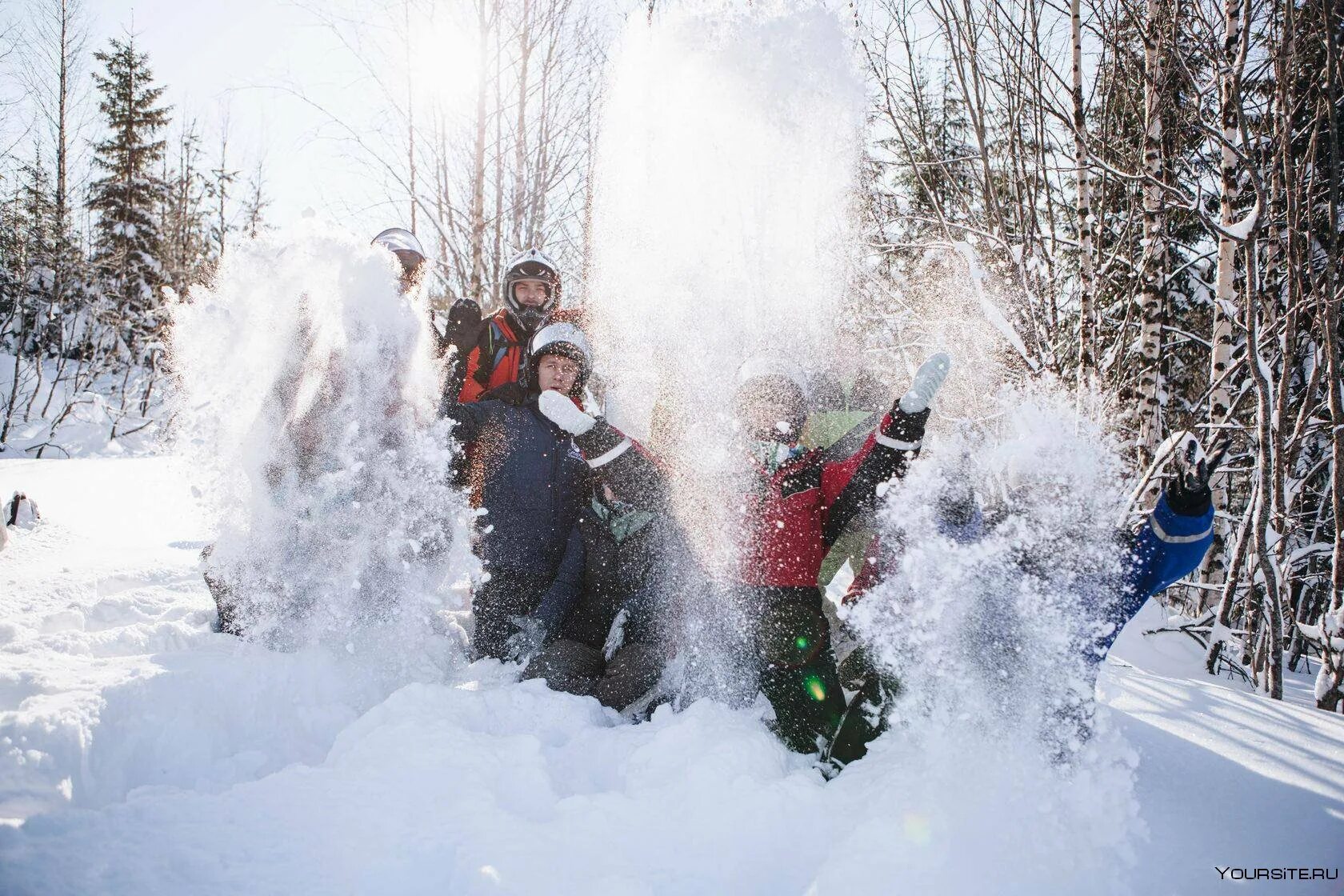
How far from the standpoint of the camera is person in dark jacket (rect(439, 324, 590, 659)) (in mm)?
2711

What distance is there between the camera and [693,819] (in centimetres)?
158

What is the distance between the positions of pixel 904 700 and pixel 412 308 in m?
2.31

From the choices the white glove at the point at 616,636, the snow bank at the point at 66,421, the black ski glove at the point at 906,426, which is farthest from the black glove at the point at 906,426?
the snow bank at the point at 66,421

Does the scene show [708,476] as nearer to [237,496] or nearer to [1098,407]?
[237,496]

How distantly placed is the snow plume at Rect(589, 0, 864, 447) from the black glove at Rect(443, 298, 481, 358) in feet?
2.84

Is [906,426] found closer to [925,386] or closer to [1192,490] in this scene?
[925,386]

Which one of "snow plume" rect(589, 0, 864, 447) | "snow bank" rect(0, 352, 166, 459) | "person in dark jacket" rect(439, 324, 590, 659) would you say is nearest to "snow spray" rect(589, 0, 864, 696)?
"snow plume" rect(589, 0, 864, 447)

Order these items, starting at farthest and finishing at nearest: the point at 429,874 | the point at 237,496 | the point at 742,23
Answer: the point at 742,23
the point at 237,496
the point at 429,874

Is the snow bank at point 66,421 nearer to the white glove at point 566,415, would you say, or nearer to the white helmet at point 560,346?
the white helmet at point 560,346

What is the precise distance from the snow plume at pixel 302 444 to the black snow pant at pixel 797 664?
49.4 inches

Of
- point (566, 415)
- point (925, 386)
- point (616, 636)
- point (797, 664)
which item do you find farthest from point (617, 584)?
point (925, 386)

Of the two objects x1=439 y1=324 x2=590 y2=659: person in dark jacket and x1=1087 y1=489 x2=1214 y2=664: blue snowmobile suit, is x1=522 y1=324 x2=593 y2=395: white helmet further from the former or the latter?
x1=1087 y1=489 x2=1214 y2=664: blue snowmobile suit

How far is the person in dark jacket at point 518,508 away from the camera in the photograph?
271cm

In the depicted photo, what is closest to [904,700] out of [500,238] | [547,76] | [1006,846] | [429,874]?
[1006,846]
